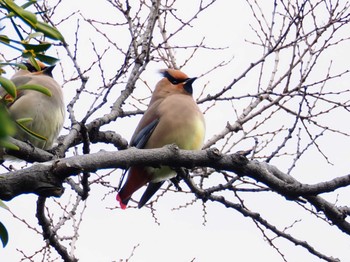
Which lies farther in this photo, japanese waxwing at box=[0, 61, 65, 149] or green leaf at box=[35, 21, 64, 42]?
japanese waxwing at box=[0, 61, 65, 149]

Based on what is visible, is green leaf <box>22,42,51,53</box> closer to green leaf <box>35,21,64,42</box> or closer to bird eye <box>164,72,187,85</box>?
green leaf <box>35,21,64,42</box>

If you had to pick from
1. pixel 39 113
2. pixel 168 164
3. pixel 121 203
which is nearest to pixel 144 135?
pixel 121 203

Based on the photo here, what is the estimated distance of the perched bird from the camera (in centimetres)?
396

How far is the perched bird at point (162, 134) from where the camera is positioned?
3.96 metres

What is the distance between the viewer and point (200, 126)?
13.4 feet

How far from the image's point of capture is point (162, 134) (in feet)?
13.5

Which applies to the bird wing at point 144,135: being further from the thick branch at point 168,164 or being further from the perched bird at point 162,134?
the thick branch at point 168,164

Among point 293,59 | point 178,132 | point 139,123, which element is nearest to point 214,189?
point 178,132

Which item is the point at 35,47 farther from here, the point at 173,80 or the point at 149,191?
the point at 173,80

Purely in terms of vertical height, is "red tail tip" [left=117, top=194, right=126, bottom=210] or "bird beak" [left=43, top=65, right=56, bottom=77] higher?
"bird beak" [left=43, top=65, right=56, bottom=77]

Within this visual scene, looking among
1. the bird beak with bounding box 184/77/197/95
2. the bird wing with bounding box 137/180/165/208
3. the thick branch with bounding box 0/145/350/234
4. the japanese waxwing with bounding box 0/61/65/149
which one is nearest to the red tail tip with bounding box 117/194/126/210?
the bird wing with bounding box 137/180/165/208

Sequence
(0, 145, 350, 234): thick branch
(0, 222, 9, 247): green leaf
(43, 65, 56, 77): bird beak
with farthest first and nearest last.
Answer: (43, 65, 56, 77): bird beak
(0, 145, 350, 234): thick branch
(0, 222, 9, 247): green leaf

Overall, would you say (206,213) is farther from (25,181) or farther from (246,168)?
(25,181)

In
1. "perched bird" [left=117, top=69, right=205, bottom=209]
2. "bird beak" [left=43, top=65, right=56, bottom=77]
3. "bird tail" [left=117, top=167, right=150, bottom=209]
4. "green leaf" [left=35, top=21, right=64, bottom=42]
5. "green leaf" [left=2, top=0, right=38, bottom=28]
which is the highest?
"bird beak" [left=43, top=65, right=56, bottom=77]
